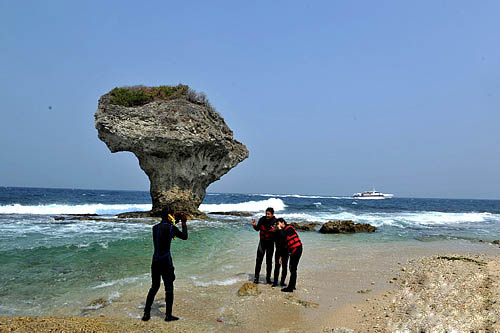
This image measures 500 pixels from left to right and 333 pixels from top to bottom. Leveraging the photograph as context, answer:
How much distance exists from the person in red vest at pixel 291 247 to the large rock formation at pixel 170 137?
17.7m

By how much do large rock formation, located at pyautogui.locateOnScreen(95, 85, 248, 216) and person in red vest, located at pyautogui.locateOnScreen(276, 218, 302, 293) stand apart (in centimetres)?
1766

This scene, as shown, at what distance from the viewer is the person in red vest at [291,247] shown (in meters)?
7.22

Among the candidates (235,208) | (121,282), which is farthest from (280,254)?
(235,208)

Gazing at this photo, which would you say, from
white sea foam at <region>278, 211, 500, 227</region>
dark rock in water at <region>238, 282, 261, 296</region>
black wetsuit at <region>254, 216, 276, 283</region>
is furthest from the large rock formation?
dark rock in water at <region>238, 282, 261, 296</region>

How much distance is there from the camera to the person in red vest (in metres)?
7.22

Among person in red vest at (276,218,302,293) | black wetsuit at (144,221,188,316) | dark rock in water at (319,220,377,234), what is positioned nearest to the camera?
black wetsuit at (144,221,188,316)

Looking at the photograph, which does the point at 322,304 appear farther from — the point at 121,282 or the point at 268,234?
the point at 121,282

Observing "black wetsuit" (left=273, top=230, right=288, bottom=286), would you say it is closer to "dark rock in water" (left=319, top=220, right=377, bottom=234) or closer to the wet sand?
the wet sand

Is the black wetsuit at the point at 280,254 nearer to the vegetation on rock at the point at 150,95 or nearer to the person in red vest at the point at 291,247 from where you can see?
the person in red vest at the point at 291,247

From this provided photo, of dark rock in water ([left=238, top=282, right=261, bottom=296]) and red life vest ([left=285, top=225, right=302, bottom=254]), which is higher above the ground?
red life vest ([left=285, top=225, right=302, bottom=254])

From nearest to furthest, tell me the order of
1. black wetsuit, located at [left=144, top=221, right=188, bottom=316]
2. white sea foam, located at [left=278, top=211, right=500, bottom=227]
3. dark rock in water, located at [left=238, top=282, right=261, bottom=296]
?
black wetsuit, located at [left=144, top=221, right=188, bottom=316] → dark rock in water, located at [left=238, top=282, right=261, bottom=296] → white sea foam, located at [left=278, top=211, right=500, bottom=227]

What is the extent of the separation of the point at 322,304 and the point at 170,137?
19358mm

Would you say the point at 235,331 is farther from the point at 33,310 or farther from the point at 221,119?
the point at 221,119

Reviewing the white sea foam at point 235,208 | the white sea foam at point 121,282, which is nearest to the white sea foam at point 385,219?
the white sea foam at point 235,208
